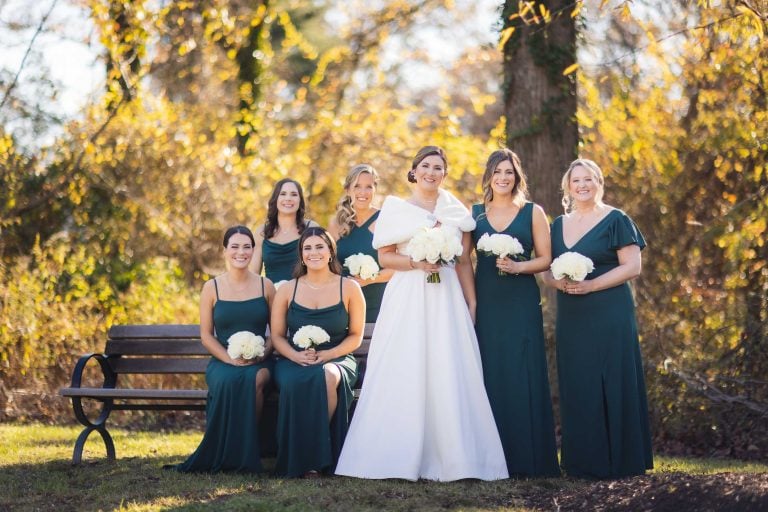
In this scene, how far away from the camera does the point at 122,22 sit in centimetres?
1175

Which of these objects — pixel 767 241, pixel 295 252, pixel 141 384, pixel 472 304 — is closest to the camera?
pixel 472 304

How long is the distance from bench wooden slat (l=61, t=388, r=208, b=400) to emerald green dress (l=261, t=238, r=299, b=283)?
1207 mm

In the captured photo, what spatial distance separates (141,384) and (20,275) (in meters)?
1.77

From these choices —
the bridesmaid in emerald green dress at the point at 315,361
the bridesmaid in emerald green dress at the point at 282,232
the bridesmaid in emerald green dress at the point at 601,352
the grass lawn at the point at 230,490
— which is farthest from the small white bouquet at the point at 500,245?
the bridesmaid in emerald green dress at the point at 282,232

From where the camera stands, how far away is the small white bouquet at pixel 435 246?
19.5 ft

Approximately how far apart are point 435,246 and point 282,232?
1.99m

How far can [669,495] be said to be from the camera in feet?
15.5

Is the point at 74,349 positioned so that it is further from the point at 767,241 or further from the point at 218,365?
the point at 767,241

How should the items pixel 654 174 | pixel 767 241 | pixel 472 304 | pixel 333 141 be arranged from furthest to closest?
1. pixel 333 141
2. pixel 654 174
3. pixel 767 241
4. pixel 472 304

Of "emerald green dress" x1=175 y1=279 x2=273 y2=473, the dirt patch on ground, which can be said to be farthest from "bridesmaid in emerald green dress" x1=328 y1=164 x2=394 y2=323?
the dirt patch on ground

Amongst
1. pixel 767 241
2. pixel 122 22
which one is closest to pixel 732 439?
pixel 767 241

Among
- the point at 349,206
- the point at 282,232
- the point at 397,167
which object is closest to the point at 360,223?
the point at 349,206

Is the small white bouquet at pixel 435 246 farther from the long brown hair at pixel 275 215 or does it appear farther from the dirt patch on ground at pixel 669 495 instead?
the long brown hair at pixel 275 215

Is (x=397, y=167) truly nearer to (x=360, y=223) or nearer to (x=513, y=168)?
(x=360, y=223)
